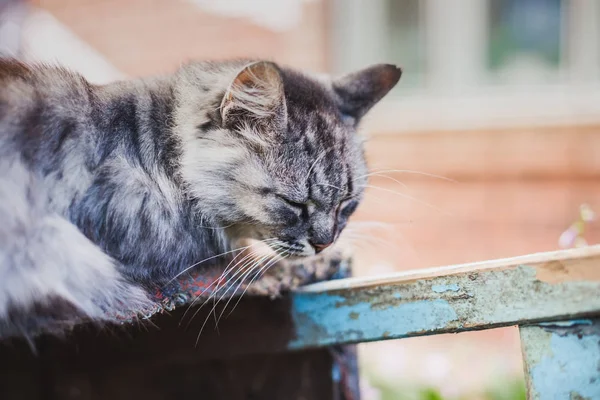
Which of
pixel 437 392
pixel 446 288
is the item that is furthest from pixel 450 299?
pixel 437 392

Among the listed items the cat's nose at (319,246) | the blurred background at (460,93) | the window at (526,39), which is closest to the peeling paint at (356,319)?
the cat's nose at (319,246)

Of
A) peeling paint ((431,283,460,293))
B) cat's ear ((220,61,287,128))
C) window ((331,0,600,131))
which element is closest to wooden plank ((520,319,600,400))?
peeling paint ((431,283,460,293))

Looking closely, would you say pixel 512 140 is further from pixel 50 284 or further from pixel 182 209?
pixel 50 284

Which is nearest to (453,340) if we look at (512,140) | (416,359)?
(416,359)

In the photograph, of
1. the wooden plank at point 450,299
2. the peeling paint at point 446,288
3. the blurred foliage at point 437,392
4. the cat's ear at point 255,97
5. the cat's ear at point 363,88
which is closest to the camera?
the wooden plank at point 450,299

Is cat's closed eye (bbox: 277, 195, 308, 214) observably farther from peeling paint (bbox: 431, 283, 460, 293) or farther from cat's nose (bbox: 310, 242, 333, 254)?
peeling paint (bbox: 431, 283, 460, 293)

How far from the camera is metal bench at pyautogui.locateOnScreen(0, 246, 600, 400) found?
34.8 inches

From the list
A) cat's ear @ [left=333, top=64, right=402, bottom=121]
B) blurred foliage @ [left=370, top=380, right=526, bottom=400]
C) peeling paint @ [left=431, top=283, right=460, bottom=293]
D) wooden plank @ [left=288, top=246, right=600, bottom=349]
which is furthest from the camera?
blurred foliage @ [left=370, top=380, right=526, bottom=400]

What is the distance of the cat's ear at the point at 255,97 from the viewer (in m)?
1.13

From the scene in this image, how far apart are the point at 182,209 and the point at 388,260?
2255 millimetres

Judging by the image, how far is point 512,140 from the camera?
3994mm

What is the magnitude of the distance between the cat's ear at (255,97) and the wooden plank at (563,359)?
1.99 feet

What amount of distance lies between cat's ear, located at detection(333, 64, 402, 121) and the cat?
0.18 ft

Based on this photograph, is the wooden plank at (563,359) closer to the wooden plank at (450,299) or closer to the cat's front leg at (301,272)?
the wooden plank at (450,299)
